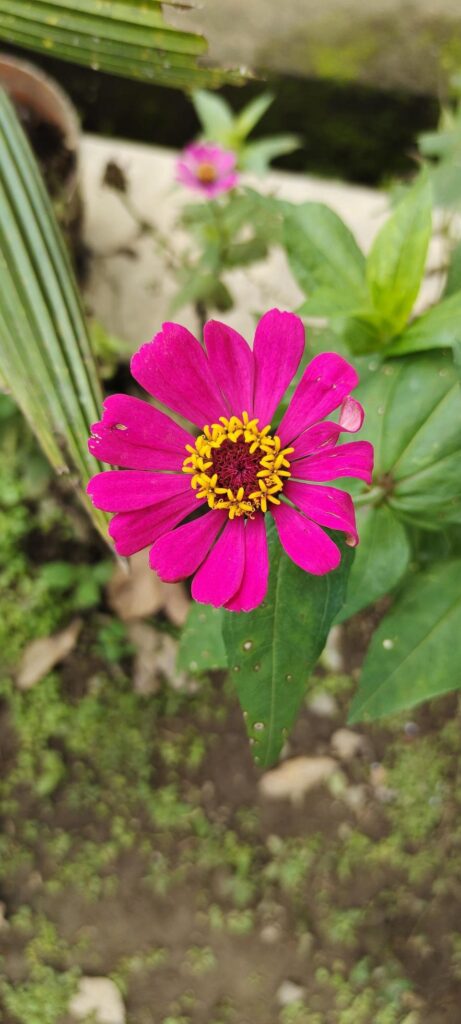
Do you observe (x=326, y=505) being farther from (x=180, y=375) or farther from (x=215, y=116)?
(x=215, y=116)

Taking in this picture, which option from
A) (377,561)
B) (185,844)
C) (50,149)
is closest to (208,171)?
(50,149)

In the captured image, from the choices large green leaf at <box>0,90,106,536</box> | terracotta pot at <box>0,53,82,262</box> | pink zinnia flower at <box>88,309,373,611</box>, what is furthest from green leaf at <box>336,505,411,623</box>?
terracotta pot at <box>0,53,82,262</box>

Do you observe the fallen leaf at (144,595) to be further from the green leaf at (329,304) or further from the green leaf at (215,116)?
the green leaf at (215,116)

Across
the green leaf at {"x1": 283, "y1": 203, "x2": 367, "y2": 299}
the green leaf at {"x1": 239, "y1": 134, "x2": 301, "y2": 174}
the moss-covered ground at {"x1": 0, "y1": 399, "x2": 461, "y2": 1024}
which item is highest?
the green leaf at {"x1": 239, "y1": 134, "x2": 301, "y2": 174}

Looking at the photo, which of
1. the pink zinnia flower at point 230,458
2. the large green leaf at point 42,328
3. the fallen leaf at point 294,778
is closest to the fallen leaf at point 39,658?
the fallen leaf at point 294,778

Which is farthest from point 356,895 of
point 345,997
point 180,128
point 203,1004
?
point 180,128

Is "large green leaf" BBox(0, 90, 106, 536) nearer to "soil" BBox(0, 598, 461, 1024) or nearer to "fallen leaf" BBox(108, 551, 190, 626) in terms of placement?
"fallen leaf" BBox(108, 551, 190, 626)
